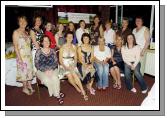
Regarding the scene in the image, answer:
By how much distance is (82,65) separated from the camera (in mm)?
3182

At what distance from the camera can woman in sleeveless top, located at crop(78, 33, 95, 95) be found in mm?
3158

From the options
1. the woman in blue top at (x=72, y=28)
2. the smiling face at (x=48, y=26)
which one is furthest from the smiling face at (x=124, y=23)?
the smiling face at (x=48, y=26)

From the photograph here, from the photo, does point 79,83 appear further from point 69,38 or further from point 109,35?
point 109,35

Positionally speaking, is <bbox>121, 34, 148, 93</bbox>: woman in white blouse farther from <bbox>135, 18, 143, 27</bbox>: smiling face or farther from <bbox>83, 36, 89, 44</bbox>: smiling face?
<bbox>83, 36, 89, 44</bbox>: smiling face

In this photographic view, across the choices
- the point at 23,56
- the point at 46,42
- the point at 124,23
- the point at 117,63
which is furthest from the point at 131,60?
the point at 23,56

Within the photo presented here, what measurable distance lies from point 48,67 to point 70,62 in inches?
10.1

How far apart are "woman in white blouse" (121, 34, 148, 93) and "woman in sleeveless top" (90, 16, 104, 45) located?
0.33m

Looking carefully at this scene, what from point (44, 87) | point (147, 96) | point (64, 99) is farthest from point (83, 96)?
point (147, 96)

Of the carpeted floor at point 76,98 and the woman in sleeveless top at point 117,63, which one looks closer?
the carpeted floor at point 76,98

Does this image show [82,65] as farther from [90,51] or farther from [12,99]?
[12,99]

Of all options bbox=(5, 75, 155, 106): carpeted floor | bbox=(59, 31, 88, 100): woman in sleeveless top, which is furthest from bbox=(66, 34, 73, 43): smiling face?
bbox=(5, 75, 155, 106): carpeted floor

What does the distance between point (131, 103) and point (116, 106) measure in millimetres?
181

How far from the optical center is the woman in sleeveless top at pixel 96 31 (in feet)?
10.3

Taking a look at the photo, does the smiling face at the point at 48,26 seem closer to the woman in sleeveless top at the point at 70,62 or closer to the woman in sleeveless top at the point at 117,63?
the woman in sleeveless top at the point at 70,62
